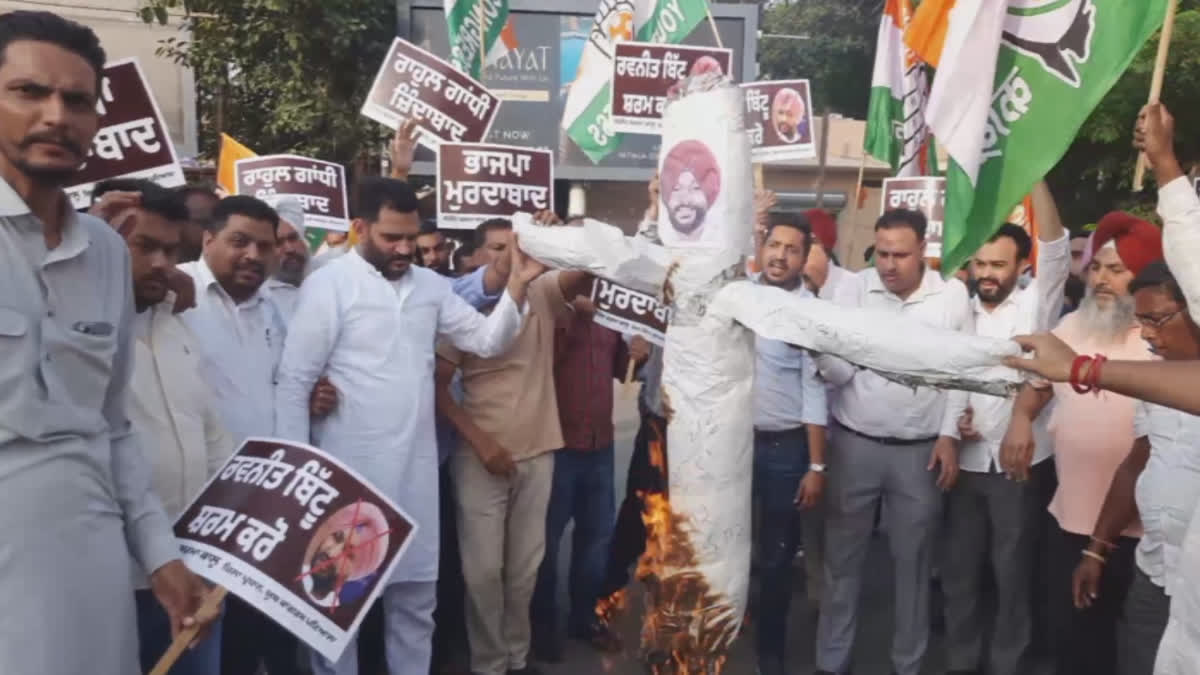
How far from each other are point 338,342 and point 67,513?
189 cm

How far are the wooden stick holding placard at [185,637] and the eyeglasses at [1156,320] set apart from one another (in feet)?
8.17

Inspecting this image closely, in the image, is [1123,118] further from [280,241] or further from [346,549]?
[346,549]

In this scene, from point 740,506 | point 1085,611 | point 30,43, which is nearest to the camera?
point 30,43

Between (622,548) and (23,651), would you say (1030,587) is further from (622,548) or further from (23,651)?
(23,651)

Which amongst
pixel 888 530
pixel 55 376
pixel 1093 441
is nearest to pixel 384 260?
pixel 55 376

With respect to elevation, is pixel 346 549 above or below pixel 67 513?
below

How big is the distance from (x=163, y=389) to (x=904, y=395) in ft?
9.06

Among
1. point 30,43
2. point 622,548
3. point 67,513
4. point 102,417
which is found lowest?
point 622,548

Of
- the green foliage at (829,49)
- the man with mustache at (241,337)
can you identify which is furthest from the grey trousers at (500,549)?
the green foliage at (829,49)

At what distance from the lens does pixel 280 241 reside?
15.8 feet

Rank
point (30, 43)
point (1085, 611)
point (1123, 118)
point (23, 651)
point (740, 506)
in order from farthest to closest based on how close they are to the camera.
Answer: point (1123, 118), point (1085, 611), point (740, 506), point (30, 43), point (23, 651)

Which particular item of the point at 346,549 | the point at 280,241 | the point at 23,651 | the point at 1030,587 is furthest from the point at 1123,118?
the point at 23,651

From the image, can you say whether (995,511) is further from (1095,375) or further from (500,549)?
(1095,375)

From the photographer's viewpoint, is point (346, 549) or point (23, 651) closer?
point (23, 651)
